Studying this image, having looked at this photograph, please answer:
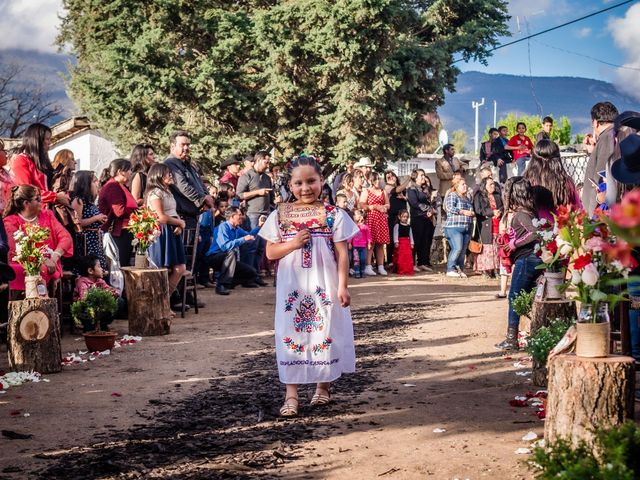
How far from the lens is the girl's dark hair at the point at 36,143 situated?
1102cm

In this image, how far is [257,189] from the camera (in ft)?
58.3

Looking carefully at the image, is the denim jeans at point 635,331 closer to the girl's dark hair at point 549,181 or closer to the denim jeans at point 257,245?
the girl's dark hair at point 549,181

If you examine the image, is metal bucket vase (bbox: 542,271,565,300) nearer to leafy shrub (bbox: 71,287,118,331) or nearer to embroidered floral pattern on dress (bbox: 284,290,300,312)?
embroidered floral pattern on dress (bbox: 284,290,300,312)

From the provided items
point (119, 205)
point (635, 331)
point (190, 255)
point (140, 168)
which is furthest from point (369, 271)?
point (635, 331)

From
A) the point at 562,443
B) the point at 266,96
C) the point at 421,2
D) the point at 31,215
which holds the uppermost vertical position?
A: the point at 421,2

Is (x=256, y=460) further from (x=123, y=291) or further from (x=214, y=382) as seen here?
(x=123, y=291)

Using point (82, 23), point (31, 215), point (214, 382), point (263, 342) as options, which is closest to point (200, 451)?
point (214, 382)

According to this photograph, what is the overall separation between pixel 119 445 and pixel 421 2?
2560 centimetres

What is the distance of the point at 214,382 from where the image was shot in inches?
325

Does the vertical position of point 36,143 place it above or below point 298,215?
above

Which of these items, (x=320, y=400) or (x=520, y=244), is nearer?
(x=320, y=400)

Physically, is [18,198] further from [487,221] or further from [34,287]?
[487,221]

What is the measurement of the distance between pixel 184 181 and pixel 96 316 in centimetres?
284

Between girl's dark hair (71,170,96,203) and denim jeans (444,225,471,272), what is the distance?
30.7 ft
